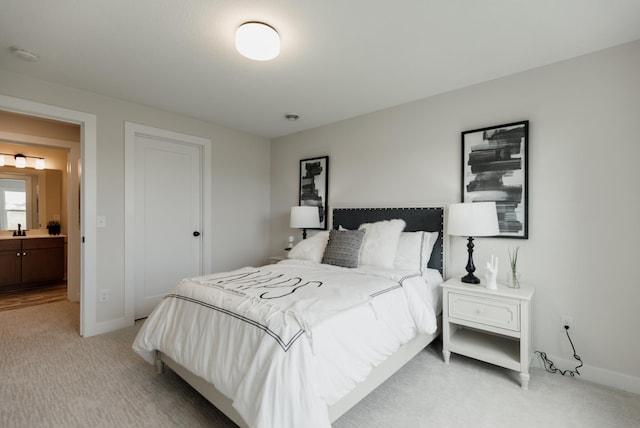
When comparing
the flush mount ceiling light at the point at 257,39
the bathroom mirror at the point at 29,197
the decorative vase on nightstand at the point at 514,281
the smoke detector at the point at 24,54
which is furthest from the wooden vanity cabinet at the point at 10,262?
the decorative vase on nightstand at the point at 514,281

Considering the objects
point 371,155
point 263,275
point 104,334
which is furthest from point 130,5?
point 104,334

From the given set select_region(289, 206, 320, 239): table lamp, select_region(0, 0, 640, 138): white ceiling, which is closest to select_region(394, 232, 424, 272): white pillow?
select_region(289, 206, 320, 239): table lamp

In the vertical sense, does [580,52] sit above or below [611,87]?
above

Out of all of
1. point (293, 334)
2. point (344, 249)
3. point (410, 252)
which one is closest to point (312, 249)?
point (344, 249)

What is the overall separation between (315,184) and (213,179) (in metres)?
1.36

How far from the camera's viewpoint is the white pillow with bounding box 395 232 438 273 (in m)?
2.65

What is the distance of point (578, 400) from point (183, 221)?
4034mm

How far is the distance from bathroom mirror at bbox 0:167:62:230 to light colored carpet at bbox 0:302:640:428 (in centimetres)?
349

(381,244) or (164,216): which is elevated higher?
(164,216)

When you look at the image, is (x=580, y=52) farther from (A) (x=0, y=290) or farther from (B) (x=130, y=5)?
(A) (x=0, y=290)

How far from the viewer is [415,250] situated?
2711mm

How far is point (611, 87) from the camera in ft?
7.06

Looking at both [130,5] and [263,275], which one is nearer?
[130,5]

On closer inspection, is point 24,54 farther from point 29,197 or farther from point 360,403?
point 29,197
